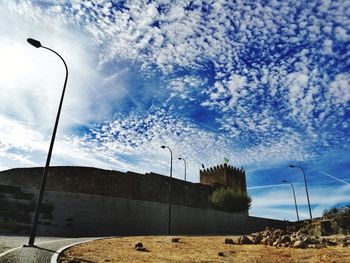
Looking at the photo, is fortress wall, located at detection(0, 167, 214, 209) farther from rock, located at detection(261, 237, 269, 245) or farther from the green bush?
rock, located at detection(261, 237, 269, 245)

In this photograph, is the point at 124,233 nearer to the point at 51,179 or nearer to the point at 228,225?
the point at 51,179

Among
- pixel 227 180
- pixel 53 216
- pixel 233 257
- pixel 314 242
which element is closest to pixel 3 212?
pixel 53 216

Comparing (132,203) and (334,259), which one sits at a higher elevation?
(132,203)

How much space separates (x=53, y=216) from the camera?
82.9 ft

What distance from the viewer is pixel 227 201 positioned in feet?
129

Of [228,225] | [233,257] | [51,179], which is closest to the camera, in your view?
[233,257]

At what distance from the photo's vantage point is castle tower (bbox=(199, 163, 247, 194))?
54500 mm

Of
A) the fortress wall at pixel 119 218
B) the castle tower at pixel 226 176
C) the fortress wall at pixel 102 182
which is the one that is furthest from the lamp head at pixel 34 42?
the castle tower at pixel 226 176

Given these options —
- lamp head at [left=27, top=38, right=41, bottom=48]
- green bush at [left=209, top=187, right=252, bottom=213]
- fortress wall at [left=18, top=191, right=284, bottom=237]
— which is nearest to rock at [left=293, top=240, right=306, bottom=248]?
lamp head at [left=27, top=38, right=41, bottom=48]

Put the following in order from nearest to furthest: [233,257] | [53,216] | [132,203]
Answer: [233,257] → [53,216] → [132,203]

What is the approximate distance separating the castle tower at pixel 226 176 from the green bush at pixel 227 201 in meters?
12.9

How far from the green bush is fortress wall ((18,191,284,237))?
255cm

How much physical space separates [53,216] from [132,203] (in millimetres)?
7662

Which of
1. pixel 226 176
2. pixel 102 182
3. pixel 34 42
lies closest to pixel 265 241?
pixel 34 42
